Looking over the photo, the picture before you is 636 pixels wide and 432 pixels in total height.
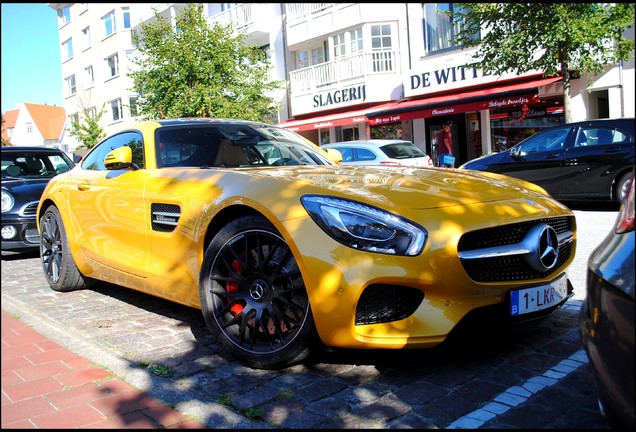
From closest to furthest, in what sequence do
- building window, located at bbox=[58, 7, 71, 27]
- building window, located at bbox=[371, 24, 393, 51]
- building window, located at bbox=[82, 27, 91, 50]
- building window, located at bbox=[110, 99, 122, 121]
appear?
1. building window, located at bbox=[371, 24, 393, 51]
2. building window, located at bbox=[110, 99, 122, 121]
3. building window, located at bbox=[82, 27, 91, 50]
4. building window, located at bbox=[58, 7, 71, 27]

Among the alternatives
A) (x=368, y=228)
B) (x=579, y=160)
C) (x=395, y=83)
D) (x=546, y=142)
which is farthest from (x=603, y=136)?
(x=395, y=83)

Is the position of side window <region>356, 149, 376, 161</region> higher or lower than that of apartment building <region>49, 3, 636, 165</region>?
lower

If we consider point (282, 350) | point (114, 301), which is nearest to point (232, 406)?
point (282, 350)

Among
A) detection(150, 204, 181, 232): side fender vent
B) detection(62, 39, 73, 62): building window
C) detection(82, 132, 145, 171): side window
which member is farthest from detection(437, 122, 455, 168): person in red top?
detection(62, 39, 73, 62): building window

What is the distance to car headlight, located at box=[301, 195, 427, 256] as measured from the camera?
2781 millimetres

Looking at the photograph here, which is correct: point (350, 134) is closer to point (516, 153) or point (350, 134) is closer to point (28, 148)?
A: point (516, 153)

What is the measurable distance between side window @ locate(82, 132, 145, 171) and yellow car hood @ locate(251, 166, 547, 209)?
124 cm

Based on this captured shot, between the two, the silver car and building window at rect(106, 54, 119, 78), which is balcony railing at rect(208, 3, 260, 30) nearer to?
building window at rect(106, 54, 119, 78)

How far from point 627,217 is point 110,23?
44.1 metres

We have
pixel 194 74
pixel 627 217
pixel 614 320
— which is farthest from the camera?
pixel 194 74

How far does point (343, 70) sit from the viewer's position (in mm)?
24094

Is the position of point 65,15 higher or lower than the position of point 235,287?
higher

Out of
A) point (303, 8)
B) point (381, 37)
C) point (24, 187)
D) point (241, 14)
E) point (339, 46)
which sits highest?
point (241, 14)

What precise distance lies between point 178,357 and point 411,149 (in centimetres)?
Result: 1153
